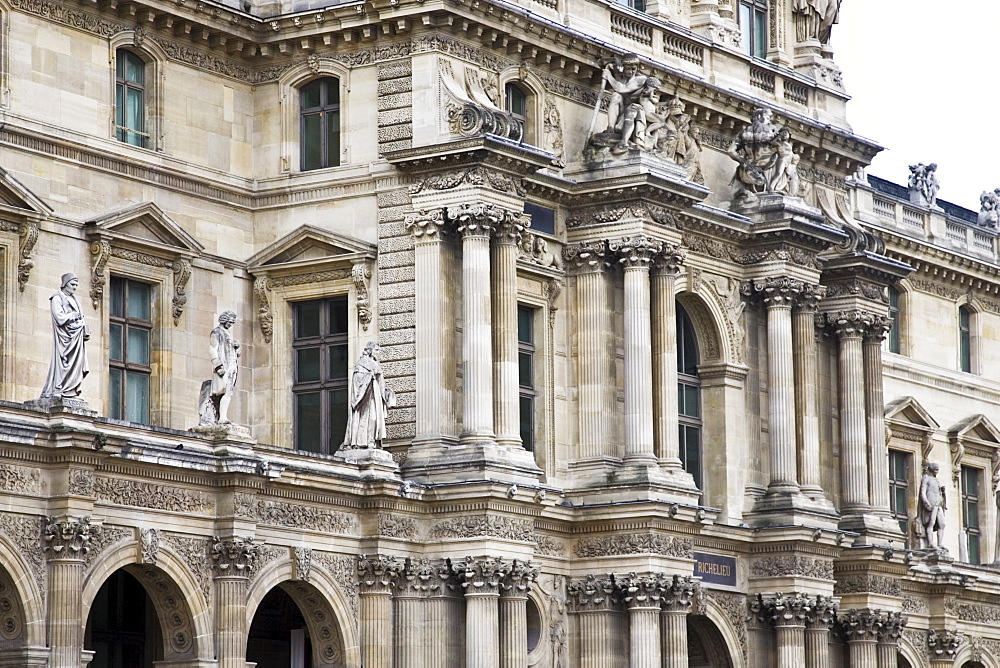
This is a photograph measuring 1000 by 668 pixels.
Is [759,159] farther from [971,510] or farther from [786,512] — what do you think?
[971,510]

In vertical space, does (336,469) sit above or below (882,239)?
below

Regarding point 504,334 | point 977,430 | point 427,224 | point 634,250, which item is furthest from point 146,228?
point 977,430

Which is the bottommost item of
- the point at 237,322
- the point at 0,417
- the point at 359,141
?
the point at 0,417

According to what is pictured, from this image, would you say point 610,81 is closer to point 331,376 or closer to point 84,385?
point 331,376

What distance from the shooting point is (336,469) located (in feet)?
157

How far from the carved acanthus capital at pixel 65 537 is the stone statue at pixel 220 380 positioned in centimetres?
413

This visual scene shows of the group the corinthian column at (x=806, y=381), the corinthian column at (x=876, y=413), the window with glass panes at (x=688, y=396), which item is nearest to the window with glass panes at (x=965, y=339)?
the corinthian column at (x=876, y=413)

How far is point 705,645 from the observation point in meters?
57.1

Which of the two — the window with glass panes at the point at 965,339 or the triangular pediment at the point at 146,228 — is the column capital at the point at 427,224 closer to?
the triangular pediment at the point at 146,228

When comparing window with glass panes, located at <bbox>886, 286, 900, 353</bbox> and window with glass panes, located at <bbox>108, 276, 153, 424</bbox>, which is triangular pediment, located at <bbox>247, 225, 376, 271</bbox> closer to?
window with glass panes, located at <bbox>108, 276, 153, 424</bbox>

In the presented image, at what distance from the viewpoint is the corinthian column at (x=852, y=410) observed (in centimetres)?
6084

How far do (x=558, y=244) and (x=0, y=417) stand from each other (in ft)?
52.2

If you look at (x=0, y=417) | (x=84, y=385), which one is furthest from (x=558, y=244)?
(x=0, y=417)

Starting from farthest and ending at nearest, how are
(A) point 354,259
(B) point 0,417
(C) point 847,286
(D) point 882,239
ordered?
(D) point 882,239, (C) point 847,286, (A) point 354,259, (B) point 0,417
